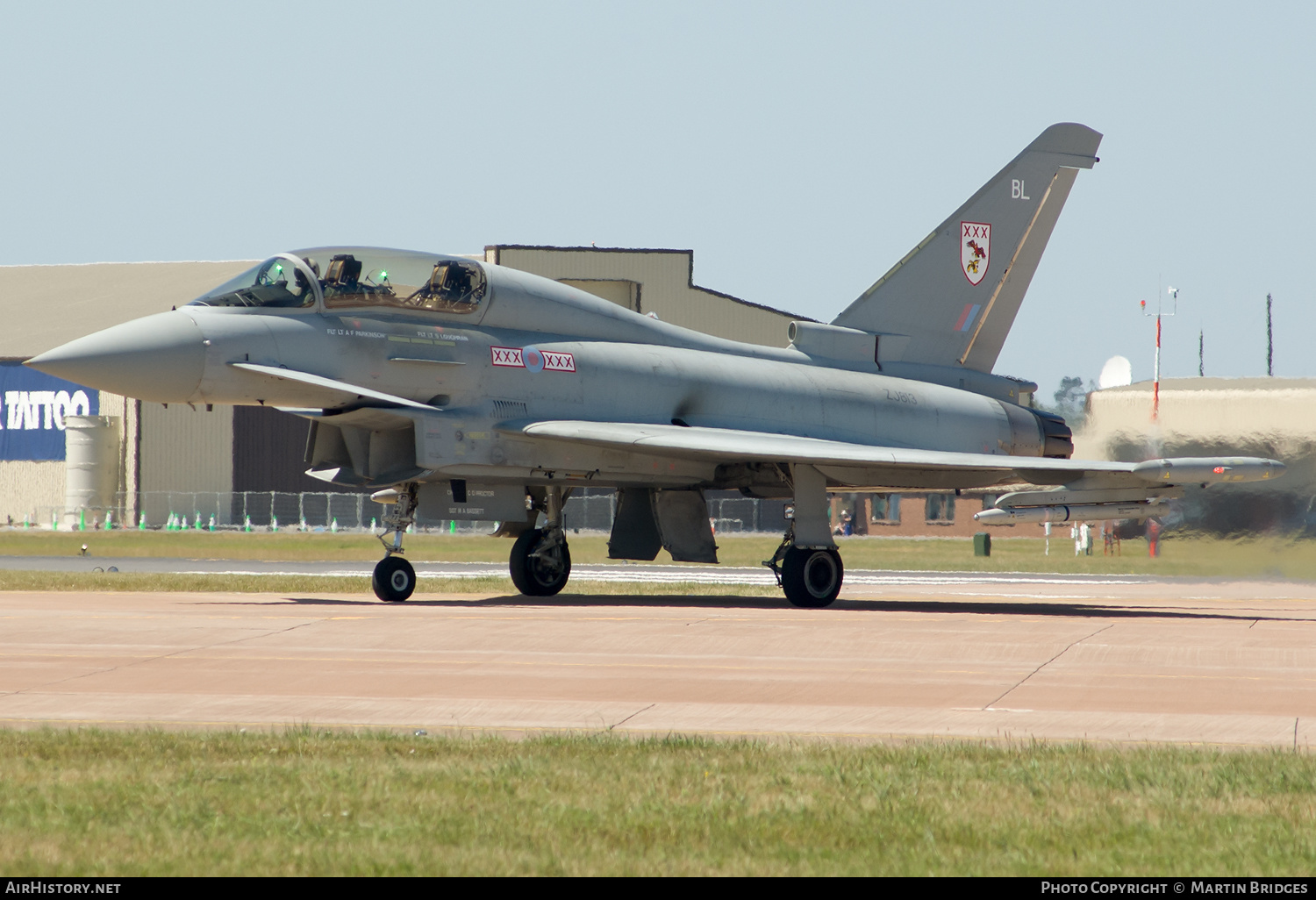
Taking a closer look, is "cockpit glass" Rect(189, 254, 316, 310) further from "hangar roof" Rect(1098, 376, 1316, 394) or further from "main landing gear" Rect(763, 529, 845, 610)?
"hangar roof" Rect(1098, 376, 1316, 394)

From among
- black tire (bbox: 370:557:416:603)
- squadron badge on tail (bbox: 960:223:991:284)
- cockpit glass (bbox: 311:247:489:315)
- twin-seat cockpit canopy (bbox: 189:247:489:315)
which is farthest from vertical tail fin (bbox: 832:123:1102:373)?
black tire (bbox: 370:557:416:603)

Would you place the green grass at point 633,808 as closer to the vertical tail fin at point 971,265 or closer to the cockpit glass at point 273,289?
the cockpit glass at point 273,289

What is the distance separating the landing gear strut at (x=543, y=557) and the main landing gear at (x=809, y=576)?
121 inches

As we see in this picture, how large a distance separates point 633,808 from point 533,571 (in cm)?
1348

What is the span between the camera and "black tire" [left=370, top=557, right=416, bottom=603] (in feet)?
58.2

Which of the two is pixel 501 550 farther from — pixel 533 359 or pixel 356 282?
pixel 356 282

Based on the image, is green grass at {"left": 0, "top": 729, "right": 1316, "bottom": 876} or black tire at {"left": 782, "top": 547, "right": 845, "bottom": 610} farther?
black tire at {"left": 782, "top": 547, "right": 845, "bottom": 610}

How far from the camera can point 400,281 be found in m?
17.6

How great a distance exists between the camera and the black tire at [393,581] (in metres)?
17.7

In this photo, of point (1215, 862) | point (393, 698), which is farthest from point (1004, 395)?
point (1215, 862)

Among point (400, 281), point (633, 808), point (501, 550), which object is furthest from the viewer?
point (501, 550)

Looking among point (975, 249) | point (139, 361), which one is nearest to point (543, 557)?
point (139, 361)

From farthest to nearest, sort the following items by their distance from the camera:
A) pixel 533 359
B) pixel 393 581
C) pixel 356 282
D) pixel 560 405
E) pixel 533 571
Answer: pixel 533 571 → pixel 560 405 → pixel 533 359 → pixel 393 581 → pixel 356 282

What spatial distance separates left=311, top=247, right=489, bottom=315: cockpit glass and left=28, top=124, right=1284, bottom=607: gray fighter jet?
0.02 metres
